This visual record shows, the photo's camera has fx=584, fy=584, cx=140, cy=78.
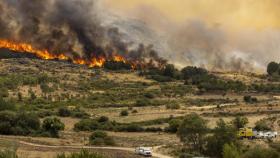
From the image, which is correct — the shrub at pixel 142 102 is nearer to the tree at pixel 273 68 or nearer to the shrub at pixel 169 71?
the shrub at pixel 169 71

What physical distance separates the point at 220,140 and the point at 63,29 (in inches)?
4970

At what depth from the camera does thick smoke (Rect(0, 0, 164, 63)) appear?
174 m

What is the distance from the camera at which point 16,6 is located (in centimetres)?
17638

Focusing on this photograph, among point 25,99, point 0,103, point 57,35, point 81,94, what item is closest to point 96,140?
point 0,103

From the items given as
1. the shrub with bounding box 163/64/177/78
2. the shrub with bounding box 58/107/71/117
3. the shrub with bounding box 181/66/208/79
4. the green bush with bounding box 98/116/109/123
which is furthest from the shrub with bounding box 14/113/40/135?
the shrub with bounding box 163/64/177/78

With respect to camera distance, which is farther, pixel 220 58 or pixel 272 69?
pixel 220 58

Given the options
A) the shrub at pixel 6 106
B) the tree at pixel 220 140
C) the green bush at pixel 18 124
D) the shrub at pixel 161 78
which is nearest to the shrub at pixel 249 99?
the shrub at pixel 161 78

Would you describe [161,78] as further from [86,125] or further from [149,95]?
[86,125]

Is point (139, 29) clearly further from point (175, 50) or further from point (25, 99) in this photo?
point (25, 99)

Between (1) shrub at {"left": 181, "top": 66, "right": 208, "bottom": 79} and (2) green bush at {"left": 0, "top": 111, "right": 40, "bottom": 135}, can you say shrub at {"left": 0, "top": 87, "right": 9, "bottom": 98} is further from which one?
(1) shrub at {"left": 181, "top": 66, "right": 208, "bottom": 79}

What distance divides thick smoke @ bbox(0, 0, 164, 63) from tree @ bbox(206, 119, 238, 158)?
118 m

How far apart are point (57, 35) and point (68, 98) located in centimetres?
6611

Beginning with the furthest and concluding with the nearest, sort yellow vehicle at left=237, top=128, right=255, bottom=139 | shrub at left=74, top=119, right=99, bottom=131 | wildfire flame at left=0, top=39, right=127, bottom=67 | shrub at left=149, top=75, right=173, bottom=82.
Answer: wildfire flame at left=0, top=39, right=127, bottom=67, shrub at left=149, top=75, right=173, bottom=82, shrub at left=74, top=119, right=99, bottom=131, yellow vehicle at left=237, top=128, right=255, bottom=139

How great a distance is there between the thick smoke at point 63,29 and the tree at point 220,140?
387 feet
